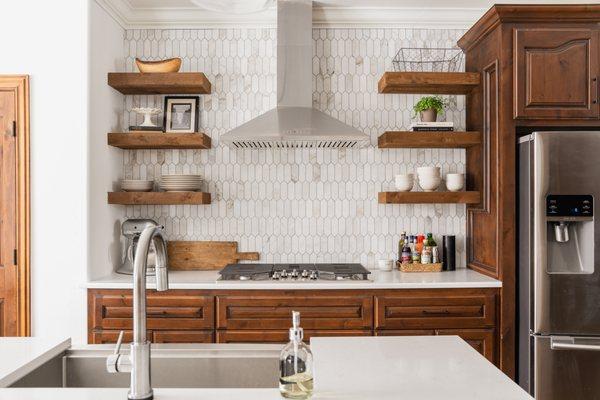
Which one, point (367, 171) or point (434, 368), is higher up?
point (367, 171)

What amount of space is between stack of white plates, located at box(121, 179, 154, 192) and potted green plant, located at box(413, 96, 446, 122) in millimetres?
1941

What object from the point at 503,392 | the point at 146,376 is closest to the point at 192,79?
the point at 146,376

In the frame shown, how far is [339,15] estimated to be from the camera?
3.72 m

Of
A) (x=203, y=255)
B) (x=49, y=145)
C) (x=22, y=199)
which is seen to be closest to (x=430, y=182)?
(x=203, y=255)

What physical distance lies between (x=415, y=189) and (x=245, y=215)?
127 cm

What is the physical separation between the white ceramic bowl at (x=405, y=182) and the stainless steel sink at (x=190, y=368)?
206cm

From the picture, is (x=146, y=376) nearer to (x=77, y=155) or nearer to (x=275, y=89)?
(x=77, y=155)

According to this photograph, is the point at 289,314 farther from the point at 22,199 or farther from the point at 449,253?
the point at 22,199

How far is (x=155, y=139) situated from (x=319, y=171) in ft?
3.86

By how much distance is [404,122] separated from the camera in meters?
3.79

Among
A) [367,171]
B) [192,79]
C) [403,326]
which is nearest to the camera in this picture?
[403,326]

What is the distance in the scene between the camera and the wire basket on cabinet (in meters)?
3.78

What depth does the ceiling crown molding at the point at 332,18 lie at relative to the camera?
3717 mm

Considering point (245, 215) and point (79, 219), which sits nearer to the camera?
point (79, 219)
